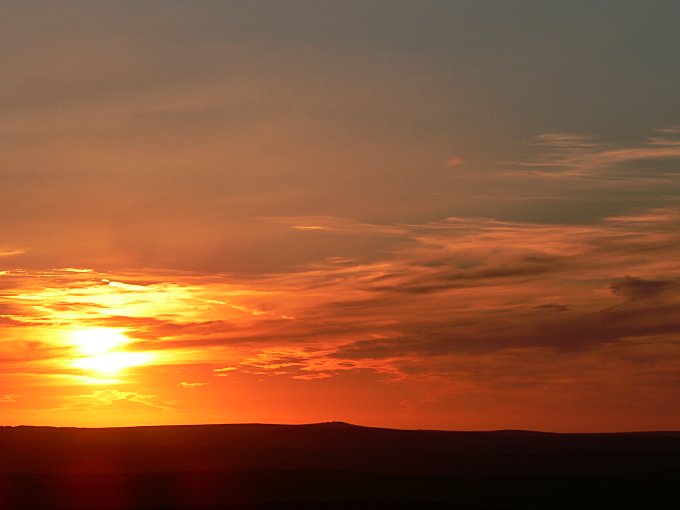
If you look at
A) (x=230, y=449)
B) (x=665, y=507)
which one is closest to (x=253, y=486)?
(x=665, y=507)

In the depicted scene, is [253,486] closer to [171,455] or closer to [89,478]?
[89,478]

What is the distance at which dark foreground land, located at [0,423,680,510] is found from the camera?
66562 millimetres

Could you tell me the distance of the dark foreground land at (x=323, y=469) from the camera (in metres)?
66.6

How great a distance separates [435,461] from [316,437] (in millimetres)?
44358

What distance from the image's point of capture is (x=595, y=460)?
123188 mm

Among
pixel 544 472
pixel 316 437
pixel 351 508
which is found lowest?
pixel 351 508

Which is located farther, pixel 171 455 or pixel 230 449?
pixel 230 449

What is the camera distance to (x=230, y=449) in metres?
151

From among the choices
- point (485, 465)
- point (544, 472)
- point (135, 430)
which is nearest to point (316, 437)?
point (135, 430)

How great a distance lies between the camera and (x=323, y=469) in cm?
10956

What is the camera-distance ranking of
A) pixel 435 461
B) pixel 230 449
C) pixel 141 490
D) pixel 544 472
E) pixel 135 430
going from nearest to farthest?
pixel 141 490
pixel 544 472
pixel 435 461
pixel 230 449
pixel 135 430

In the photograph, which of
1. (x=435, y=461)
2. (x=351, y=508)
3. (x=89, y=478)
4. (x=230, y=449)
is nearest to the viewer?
(x=351, y=508)

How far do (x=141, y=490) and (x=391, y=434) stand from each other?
107 meters

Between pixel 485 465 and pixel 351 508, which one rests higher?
Result: pixel 485 465
